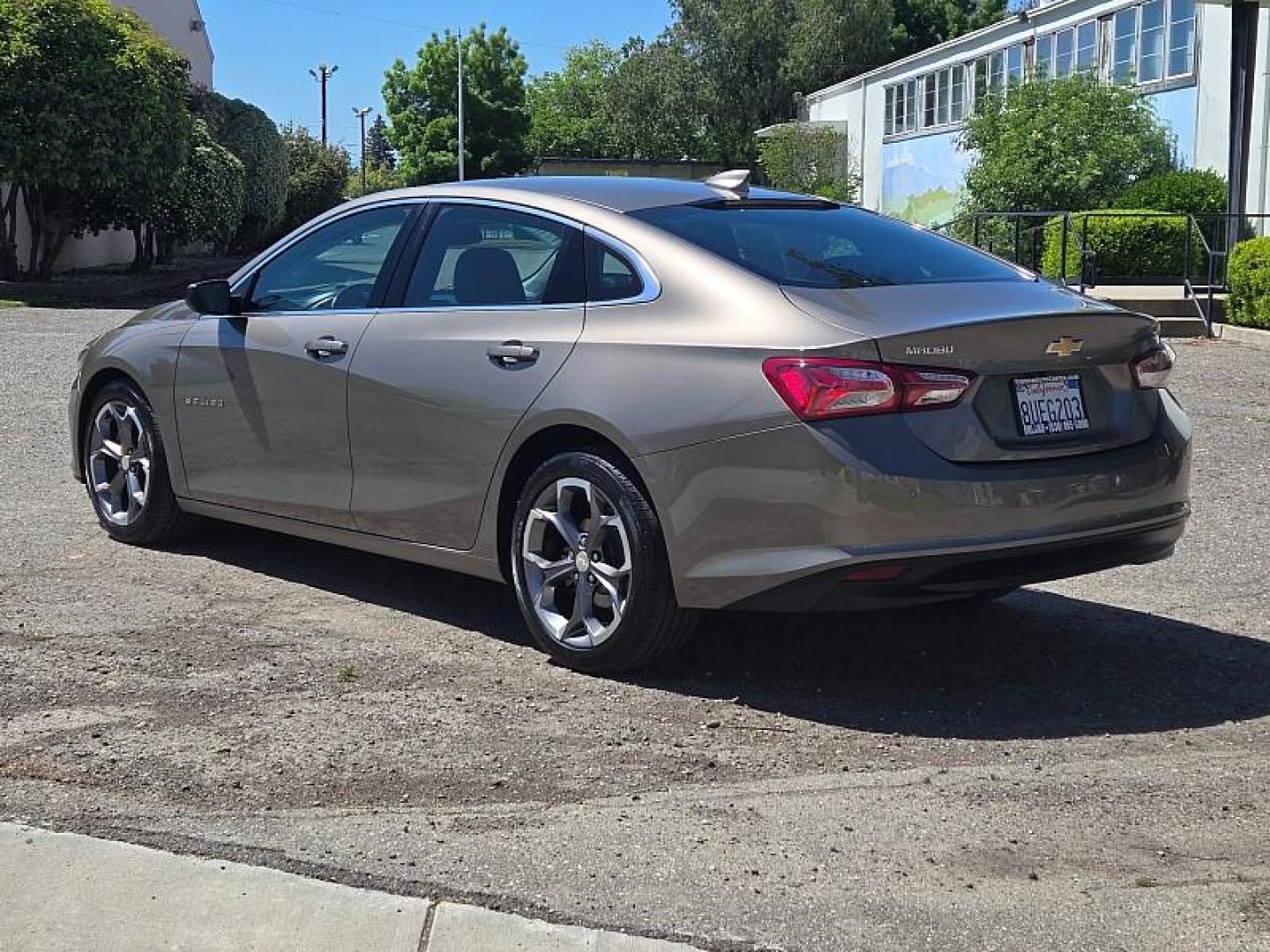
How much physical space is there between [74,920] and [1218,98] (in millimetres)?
26854

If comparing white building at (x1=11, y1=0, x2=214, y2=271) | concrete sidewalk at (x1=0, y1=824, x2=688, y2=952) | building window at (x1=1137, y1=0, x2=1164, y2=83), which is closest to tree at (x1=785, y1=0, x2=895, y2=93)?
white building at (x1=11, y1=0, x2=214, y2=271)

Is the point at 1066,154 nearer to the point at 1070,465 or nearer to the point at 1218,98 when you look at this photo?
A: the point at 1218,98

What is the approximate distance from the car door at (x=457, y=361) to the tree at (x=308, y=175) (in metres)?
43.3

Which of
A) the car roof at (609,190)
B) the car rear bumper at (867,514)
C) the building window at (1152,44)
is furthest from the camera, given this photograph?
the building window at (1152,44)

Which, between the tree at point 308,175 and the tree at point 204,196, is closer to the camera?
the tree at point 204,196

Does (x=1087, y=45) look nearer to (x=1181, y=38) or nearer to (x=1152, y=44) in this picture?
(x=1152, y=44)

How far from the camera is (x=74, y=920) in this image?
11.8ft

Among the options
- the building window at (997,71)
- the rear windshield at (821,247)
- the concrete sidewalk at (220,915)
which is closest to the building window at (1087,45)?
the building window at (997,71)

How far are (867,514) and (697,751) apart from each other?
2.73ft

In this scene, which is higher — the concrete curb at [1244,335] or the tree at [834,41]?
the tree at [834,41]

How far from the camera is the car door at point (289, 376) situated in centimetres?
623

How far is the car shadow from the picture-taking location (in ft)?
16.6

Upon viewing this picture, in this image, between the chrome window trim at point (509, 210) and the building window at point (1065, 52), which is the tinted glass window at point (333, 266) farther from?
the building window at point (1065, 52)

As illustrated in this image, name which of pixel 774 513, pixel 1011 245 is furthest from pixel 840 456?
pixel 1011 245
